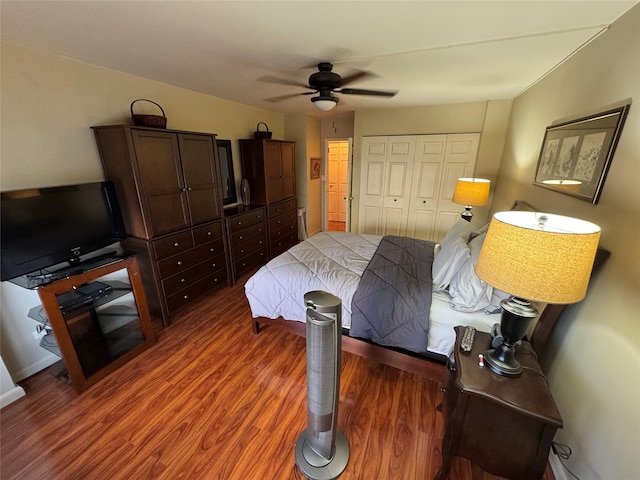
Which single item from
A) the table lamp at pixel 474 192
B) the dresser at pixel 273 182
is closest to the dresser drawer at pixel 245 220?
the dresser at pixel 273 182

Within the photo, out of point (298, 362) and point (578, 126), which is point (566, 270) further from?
point (298, 362)

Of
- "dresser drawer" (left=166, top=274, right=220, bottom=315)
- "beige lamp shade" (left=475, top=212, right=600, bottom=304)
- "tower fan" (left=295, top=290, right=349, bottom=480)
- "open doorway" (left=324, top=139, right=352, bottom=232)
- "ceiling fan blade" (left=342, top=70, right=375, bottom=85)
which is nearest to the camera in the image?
"beige lamp shade" (left=475, top=212, right=600, bottom=304)

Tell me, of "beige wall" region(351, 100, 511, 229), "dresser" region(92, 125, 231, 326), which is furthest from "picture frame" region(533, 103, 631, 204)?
"dresser" region(92, 125, 231, 326)

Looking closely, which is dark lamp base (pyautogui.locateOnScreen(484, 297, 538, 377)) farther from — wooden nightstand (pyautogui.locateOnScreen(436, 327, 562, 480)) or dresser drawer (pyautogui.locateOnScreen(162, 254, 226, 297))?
dresser drawer (pyautogui.locateOnScreen(162, 254, 226, 297))

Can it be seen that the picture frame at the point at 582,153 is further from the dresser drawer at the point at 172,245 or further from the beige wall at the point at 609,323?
the dresser drawer at the point at 172,245

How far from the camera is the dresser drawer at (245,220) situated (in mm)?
3211

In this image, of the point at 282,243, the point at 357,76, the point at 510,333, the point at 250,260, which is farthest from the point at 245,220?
the point at 510,333

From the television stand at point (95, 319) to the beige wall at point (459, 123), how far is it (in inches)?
148

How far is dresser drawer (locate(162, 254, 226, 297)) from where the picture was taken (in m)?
2.51

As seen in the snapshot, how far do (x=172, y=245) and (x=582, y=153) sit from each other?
10.6 ft

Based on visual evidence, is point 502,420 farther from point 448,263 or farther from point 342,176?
point 342,176

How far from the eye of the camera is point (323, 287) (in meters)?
1.99

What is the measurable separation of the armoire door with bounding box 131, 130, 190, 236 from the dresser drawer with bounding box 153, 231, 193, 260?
0.25 feet

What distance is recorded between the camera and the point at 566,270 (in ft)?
2.91
